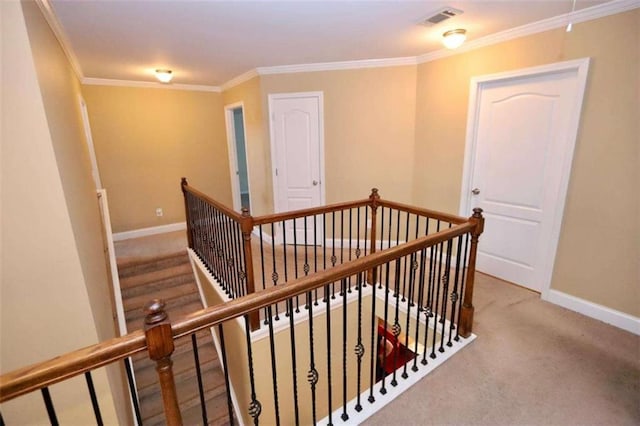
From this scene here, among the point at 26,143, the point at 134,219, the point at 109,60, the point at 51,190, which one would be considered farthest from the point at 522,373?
the point at 134,219

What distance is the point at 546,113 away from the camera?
254 cm

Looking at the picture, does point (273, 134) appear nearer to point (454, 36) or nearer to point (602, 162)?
point (454, 36)

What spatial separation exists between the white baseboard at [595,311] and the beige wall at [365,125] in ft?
6.00

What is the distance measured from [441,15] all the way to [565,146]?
4.80 feet

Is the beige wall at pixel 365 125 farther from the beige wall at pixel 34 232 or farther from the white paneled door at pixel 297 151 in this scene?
the beige wall at pixel 34 232

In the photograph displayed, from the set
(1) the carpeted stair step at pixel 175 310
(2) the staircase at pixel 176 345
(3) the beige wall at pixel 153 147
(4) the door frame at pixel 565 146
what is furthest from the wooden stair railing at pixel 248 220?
(3) the beige wall at pixel 153 147

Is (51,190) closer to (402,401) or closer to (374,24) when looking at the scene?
(402,401)

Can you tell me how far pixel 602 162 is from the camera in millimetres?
2238

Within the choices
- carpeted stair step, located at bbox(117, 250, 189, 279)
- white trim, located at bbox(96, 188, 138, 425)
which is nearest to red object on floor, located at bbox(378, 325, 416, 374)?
white trim, located at bbox(96, 188, 138, 425)

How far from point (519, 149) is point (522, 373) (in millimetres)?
1932

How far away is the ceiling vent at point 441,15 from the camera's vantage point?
220 centimetres

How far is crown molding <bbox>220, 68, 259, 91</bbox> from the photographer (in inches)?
158

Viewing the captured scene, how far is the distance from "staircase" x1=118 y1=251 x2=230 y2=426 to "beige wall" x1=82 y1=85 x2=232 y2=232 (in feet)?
4.30

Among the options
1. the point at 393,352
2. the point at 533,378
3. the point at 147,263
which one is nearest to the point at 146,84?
the point at 147,263
